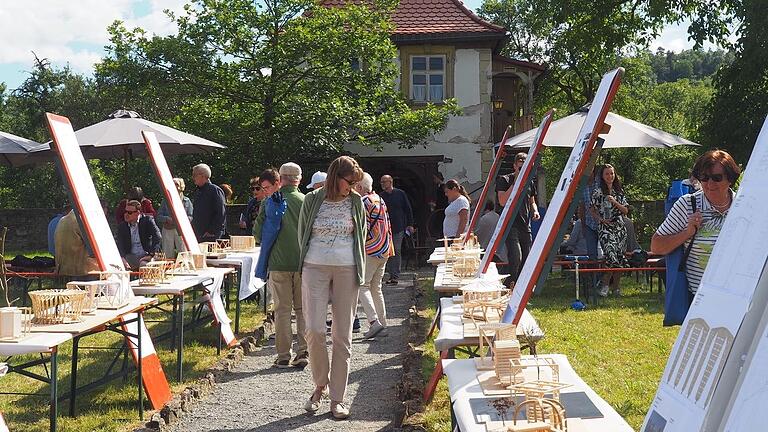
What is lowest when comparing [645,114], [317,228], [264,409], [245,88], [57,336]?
[264,409]

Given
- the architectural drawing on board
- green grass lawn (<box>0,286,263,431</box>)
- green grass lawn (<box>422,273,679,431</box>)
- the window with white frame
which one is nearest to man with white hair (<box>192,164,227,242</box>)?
green grass lawn (<box>0,286,263,431</box>)

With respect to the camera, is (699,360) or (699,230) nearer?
(699,360)

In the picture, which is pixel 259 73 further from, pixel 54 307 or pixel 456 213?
pixel 54 307

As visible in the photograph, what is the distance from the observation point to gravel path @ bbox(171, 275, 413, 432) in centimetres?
615

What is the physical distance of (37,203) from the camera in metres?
32.7

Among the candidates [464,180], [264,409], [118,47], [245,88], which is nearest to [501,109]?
[464,180]

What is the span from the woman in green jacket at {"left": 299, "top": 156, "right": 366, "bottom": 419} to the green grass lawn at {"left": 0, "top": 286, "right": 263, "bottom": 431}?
1.42 metres

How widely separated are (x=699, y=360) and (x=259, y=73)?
16672 mm

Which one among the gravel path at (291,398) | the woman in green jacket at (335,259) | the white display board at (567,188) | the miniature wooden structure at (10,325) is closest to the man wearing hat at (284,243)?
the gravel path at (291,398)

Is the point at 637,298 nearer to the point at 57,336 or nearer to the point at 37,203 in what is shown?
the point at 57,336

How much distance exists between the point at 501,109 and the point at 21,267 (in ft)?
55.8

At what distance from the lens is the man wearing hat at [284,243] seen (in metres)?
7.63

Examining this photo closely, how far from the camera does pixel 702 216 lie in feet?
15.0

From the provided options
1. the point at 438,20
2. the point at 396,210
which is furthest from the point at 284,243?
the point at 438,20
